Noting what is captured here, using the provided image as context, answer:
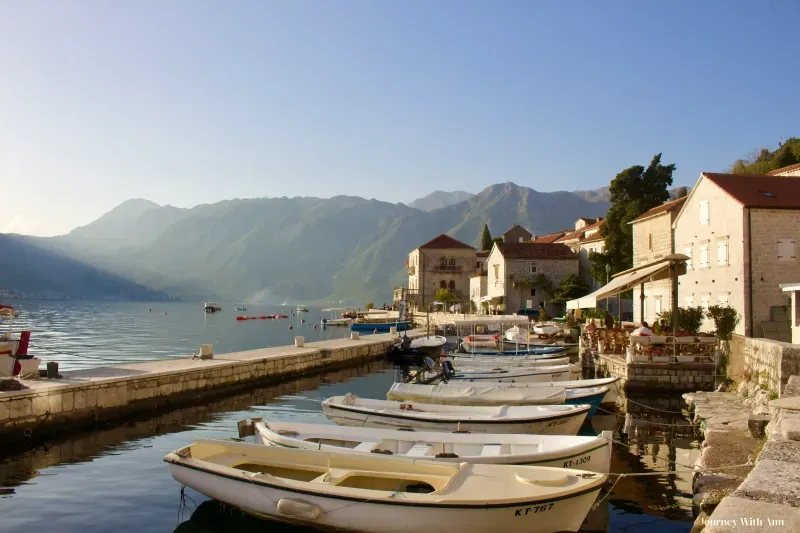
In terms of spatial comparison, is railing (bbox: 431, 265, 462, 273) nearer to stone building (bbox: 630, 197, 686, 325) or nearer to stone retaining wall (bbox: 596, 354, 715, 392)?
stone building (bbox: 630, 197, 686, 325)

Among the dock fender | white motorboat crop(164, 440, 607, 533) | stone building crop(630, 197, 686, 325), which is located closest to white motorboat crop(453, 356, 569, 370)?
stone building crop(630, 197, 686, 325)

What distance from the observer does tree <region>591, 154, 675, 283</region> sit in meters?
55.4

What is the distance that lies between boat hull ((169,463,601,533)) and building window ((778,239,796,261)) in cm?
2291

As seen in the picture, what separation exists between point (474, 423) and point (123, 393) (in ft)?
36.9

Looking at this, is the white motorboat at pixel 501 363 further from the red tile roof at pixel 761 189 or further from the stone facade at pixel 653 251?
the red tile roof at pixel 761 189

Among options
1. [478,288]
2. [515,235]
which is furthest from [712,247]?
[515,235]

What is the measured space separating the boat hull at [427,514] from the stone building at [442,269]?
74.9m

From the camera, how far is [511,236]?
94375 millimetres

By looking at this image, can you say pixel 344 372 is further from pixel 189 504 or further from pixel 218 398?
pixel 189 504

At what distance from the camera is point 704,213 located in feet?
102

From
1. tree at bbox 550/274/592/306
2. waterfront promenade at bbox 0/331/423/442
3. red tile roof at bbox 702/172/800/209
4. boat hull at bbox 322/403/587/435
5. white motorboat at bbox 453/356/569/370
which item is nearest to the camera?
boat hull at bbox 322/403/587/435

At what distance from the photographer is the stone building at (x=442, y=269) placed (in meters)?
84.2

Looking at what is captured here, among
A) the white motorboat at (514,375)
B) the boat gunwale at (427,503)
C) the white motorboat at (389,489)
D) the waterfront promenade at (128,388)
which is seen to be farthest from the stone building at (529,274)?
the boat gunwale at (427,503)

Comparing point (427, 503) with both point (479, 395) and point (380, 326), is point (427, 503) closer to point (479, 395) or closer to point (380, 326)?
point (479, 395)
